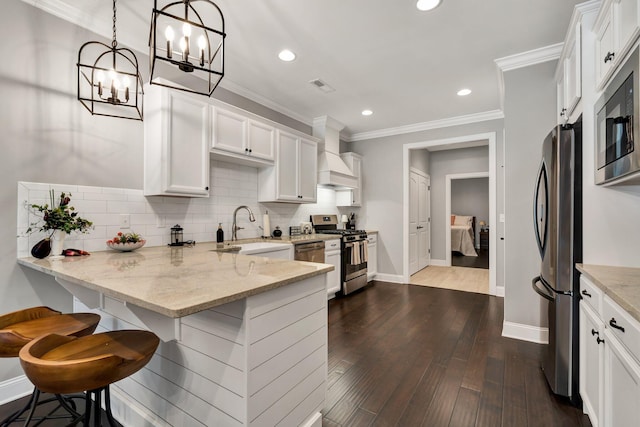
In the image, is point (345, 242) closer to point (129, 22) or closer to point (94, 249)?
point (94, 249)

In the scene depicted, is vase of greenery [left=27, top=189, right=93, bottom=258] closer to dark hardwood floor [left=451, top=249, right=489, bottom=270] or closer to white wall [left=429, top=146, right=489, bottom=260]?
white wall [left=429, top=146, right=489, bottom=260]

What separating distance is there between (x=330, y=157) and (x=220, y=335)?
12.2 feet

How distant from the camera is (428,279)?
5.33 metres

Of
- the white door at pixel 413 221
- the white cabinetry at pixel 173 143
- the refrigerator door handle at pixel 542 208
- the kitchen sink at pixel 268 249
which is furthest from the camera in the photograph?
the white door at pixel 413 221

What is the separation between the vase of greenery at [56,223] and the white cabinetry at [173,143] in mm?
673

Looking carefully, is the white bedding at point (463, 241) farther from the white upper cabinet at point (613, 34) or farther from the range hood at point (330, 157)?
the white upper cabinet at point (613, 34)

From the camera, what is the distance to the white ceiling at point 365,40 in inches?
85.4

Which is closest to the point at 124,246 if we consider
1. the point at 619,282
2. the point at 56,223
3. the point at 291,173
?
the point at 56,223

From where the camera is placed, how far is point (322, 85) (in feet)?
11.3

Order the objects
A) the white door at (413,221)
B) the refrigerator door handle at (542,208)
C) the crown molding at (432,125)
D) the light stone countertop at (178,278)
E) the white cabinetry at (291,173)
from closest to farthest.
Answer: the light stone countertop at (178,278)
the refrigerator door handle at (542,208)
the white cabinetry at (291,173)
the crown molding at (432,125)
the white door at (413,221)

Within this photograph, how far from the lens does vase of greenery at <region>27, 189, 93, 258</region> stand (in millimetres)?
1883

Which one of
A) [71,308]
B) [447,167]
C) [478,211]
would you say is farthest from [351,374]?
[478,211]

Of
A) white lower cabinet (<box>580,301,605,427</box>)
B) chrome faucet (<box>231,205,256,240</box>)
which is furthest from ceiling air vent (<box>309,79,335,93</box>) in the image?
white lower cabinet (<box>580,301,605,427</box>)

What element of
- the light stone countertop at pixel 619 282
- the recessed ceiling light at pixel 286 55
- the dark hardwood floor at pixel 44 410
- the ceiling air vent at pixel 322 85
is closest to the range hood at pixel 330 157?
the ceiling air vent at pixel 322 85
